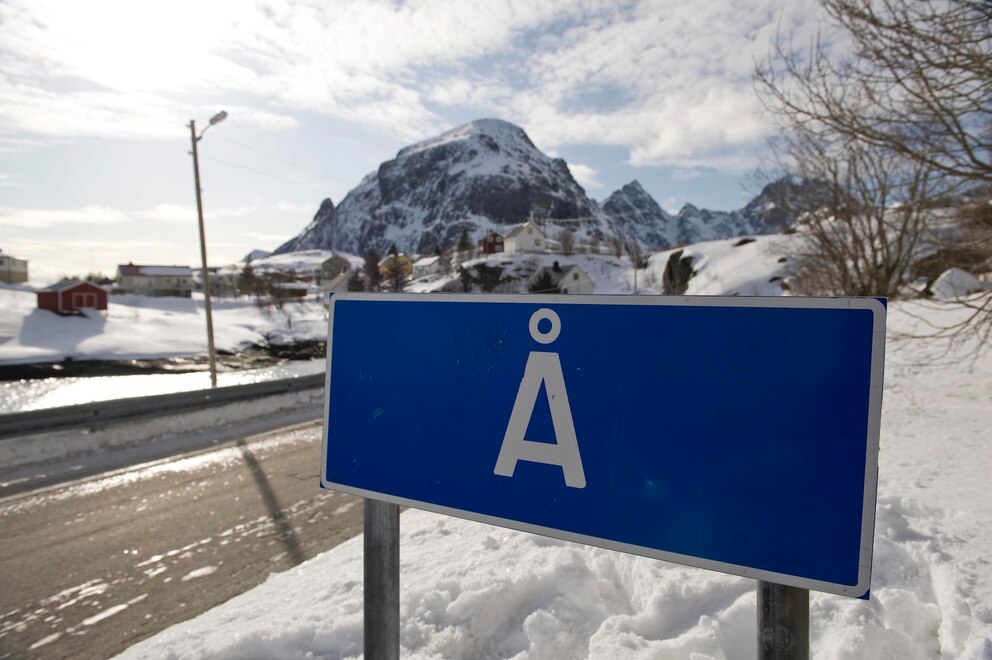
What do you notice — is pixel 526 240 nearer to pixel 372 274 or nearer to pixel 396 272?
pixel 396 272

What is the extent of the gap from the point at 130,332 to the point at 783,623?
3502 centimetres

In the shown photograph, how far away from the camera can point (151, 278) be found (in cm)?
8150

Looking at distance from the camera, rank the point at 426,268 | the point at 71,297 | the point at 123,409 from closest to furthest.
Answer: the point at 123,409 < the point at 71,297 < the point at 426,268

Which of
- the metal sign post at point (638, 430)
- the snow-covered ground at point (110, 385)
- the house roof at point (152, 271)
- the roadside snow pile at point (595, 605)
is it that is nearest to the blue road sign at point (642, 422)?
the metal sign post at point (638, 430)

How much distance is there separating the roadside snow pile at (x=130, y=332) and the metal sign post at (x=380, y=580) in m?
28.1

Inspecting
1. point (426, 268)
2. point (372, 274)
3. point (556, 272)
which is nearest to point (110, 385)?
point (372, 274)

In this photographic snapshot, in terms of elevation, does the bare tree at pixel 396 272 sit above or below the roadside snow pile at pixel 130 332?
above

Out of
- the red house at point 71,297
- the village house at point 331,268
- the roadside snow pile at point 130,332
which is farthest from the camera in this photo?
the village house at point 331,268

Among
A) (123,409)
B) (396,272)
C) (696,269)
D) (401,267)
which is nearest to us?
(123,409)

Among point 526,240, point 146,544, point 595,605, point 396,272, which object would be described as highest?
point 526,240

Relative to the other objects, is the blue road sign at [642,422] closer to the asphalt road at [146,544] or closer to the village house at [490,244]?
the asphalt road at [146,544]

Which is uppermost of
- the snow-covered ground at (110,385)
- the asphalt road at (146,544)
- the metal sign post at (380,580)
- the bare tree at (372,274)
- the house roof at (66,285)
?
the bare tree at (372,274)

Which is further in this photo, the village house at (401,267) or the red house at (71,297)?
the village house at (401,267)

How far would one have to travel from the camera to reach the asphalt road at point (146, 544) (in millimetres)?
4230
